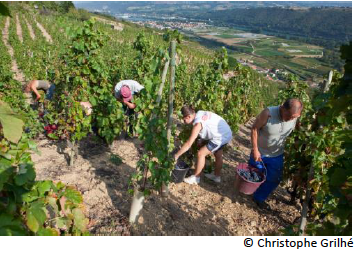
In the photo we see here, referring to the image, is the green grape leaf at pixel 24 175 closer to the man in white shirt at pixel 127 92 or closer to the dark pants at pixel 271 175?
the dark pants at pixel 271 175

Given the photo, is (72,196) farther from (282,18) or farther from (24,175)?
(282,18)

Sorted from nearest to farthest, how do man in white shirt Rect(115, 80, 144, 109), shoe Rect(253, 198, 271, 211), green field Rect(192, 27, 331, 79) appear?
shoe Rect(253, 198, 271, 211), man in white shirt Rect(115, 80, 144, 109), green field Rect(192, 27, 331, 79)

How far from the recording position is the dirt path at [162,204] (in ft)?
10.7

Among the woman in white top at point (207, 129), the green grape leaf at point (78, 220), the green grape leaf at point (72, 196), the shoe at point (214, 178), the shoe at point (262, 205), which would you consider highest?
the green grape leaf at point (72, 196)

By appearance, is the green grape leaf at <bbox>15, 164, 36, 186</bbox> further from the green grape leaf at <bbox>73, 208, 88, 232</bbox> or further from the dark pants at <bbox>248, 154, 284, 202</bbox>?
the dark pants at <bbox>248, 154, 284, 202</bbox>

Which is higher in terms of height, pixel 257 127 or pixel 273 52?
pixel 257 127

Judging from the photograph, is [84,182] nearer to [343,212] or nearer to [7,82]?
[343,212]

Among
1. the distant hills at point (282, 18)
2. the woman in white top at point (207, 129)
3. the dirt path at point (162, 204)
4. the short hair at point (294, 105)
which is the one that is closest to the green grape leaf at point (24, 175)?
the dirt path at point (162, 204)

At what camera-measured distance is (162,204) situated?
143 inches

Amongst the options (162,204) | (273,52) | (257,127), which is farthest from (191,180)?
(273,52)

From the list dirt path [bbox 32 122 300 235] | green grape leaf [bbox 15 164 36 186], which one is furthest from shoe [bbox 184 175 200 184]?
green grape leaf [bbox 15 164 36 186]

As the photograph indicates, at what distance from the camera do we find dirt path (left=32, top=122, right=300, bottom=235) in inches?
129

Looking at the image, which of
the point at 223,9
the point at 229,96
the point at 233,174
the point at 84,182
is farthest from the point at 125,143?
the point at 223,9

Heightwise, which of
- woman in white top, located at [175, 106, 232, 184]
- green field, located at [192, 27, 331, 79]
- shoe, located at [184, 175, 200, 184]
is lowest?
green field, located at [192, 27, 331, 79]
